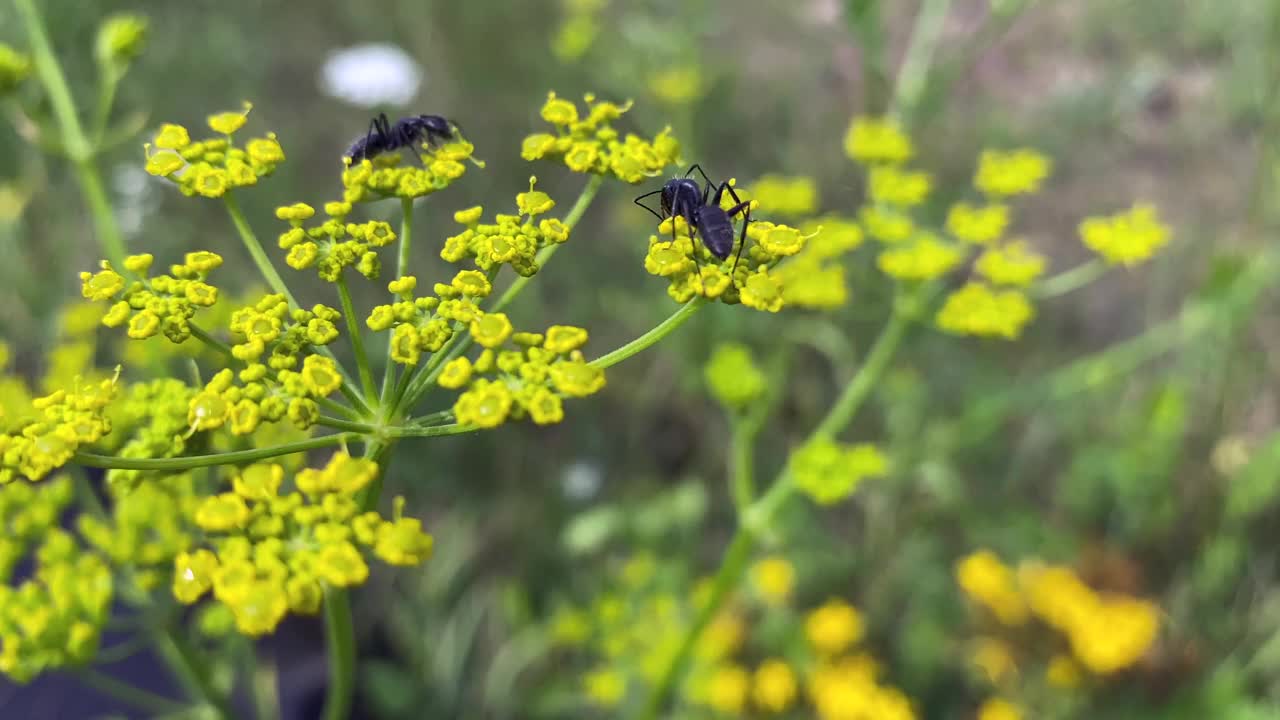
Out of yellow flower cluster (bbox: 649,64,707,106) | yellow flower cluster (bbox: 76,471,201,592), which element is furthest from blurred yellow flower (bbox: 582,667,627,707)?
yellow flower cluster (bbox: 649,64,707,106)

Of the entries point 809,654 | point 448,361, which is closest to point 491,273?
point 448,361

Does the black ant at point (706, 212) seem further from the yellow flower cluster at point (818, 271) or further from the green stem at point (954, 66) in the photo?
the green stem at point (954, 66)

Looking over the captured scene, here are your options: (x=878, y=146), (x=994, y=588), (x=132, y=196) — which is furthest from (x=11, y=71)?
(x=994, y=588)

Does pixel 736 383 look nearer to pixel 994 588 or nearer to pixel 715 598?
pixel 715 598

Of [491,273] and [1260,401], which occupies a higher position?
[1260,401]

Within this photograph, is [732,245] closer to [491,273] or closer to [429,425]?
[491,273]

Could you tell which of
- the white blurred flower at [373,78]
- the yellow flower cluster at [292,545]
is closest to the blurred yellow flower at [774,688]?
the yellow flower cluster at [292,545]
